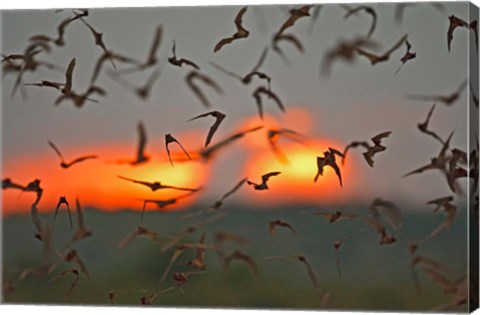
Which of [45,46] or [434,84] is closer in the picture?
A: [434,84]

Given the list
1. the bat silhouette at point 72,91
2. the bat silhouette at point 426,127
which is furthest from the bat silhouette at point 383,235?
the bat silhouette at point 72,91

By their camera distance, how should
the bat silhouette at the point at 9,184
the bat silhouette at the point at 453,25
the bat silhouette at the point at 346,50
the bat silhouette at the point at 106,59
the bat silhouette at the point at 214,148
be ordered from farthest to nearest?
the bat silhouette at the point at 9,184 < the bat silhouette at the point at 106,59 < the bat silhouette at the point at 214,148 < the bat silhouette at the point at 346,50 < the bat silhouette at the point at 453,25

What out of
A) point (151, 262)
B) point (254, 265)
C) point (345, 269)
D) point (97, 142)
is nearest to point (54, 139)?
point (97, 142)

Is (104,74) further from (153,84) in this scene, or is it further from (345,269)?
(345,269)

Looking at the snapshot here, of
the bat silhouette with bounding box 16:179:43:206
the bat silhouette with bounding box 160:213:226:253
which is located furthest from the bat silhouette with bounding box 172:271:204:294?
the bat silhouette with bounding box 16:179:43:206

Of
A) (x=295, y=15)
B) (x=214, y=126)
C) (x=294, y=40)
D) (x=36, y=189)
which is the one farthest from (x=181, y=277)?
(x=295, y=15)

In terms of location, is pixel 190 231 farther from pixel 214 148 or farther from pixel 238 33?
pixel 238 33

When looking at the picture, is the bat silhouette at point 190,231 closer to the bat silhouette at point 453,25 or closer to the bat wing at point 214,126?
the bat wing at point 214,126

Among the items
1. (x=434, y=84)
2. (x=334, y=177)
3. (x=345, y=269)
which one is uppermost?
(x=434, y=84)

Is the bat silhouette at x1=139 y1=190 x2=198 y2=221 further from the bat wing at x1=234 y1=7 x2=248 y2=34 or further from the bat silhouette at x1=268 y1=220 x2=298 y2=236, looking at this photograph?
the bat wing at x1=234 y1=7 x2=248 y2=34
